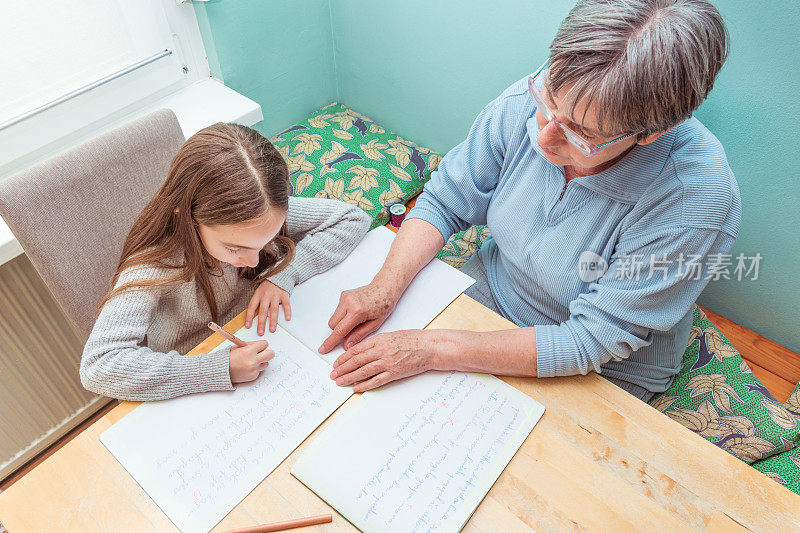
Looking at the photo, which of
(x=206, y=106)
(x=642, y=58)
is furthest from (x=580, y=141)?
(x=206, y=106)

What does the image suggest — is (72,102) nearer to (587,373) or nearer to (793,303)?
(587,373)

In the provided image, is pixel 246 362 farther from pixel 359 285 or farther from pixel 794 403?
pixel 794 403

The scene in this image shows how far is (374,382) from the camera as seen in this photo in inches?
34.8

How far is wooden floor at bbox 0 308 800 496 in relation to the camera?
4.86ft

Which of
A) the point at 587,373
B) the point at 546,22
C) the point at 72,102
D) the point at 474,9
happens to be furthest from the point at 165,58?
the point at 587,373

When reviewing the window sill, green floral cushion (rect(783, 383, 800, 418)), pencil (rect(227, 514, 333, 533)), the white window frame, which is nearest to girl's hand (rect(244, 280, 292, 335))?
pencil (rect(227, 514, 333, 533))

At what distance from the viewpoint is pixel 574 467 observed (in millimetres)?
805

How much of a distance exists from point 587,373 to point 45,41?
1.55 m

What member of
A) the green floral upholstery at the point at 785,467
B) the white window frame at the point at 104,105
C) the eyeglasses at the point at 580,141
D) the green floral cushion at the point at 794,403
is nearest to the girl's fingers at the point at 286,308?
the eyeglasses at the point at 580,141

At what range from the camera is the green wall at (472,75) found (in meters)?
1.24

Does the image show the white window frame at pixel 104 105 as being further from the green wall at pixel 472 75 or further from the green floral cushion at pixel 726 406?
the green floral cushion at pixel 726 406

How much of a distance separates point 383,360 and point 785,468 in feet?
2.96

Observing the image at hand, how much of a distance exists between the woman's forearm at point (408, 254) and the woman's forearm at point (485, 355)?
160 millimetres

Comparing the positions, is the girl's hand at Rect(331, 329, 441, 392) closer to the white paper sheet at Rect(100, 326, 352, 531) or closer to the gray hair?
the white paper sheet at Rect(100, 326, 352, 531)
